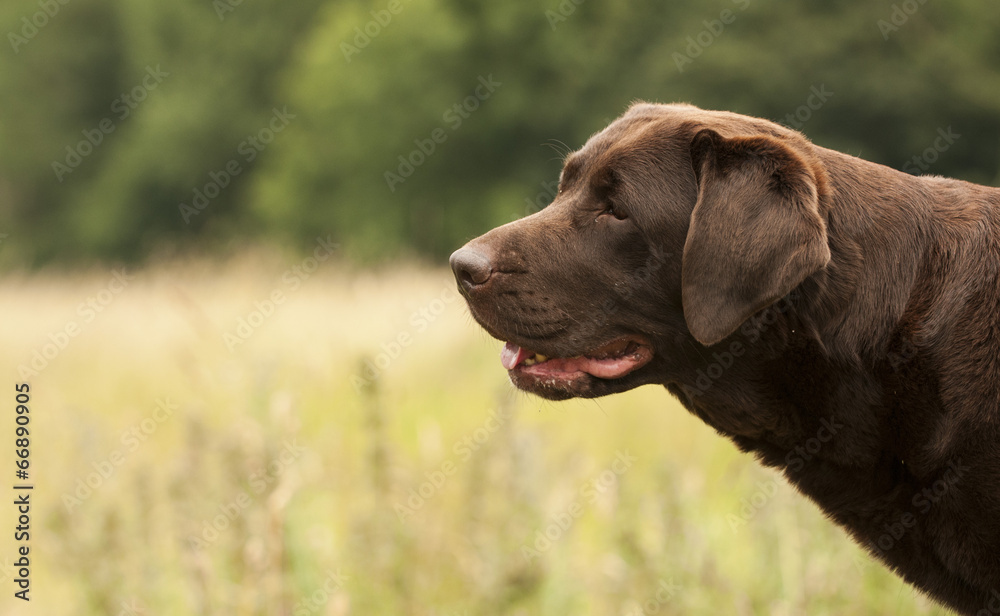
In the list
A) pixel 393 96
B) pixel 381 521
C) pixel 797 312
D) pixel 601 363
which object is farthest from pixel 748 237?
pixel 393 96

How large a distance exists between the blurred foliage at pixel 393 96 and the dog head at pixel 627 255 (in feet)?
42.4

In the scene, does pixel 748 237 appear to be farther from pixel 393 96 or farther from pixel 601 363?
pixel 393 96

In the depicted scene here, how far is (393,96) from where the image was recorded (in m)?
27.4

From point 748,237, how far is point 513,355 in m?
0.84

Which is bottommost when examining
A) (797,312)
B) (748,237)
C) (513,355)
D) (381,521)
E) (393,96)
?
(393,96)

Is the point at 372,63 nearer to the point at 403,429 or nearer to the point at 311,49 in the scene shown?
the point at 311,49

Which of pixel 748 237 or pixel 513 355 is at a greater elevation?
pixel 748 237

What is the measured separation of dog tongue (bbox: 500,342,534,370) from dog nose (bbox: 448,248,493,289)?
0.28 m

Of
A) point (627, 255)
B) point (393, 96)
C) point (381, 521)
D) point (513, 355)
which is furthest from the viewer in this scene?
point (393, 96)

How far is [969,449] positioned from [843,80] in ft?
73.9

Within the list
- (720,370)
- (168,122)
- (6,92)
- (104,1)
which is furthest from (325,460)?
(104,1)

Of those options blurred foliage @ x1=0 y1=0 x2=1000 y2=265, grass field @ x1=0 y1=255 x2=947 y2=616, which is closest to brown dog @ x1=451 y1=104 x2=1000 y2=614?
grass field @ x1=0 y1=255 x2=947 y2=616

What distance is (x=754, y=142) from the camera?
258cm

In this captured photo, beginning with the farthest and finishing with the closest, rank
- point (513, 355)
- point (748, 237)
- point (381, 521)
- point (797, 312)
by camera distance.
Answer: point (381, 521)
point (513, 355)
point (797, 312)
point (748, 237)
